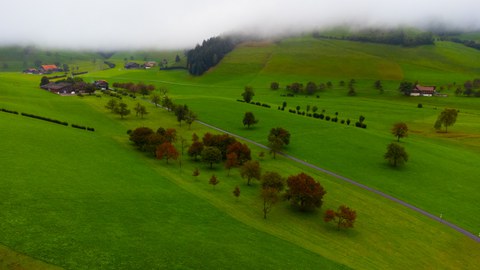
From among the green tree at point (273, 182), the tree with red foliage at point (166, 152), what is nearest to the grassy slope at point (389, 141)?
the green tree at point (273, 182)

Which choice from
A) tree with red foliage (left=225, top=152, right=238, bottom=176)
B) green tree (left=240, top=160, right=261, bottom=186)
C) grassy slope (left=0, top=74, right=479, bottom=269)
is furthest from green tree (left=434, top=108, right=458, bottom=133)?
tree with red foliage (left=225, top=152, right=238, bottom=176)

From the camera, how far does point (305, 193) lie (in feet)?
210

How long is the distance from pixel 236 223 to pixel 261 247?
876 centimetres

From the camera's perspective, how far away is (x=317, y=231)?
196 ft

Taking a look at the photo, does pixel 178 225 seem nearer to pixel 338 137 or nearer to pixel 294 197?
pixel 294 197

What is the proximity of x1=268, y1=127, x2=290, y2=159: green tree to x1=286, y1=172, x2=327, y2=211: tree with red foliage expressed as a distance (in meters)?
26.7

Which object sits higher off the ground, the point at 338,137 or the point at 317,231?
→ the point at 338,137

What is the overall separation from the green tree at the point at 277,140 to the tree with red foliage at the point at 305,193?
26.7 m

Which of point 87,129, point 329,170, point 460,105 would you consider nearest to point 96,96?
point 87,129

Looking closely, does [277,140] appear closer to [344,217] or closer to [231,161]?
[231,161]

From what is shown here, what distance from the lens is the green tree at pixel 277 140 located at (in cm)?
9406

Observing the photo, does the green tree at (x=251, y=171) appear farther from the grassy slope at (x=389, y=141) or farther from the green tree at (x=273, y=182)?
the grassy slope at (x=389, y=141)

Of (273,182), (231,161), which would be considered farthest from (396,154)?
(231,161)

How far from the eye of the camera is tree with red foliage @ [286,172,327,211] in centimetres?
6456
